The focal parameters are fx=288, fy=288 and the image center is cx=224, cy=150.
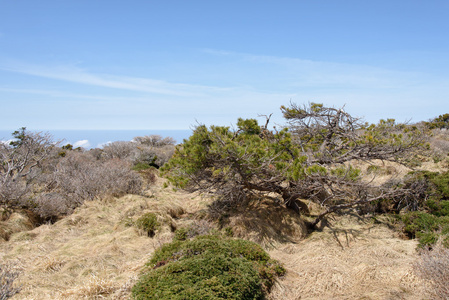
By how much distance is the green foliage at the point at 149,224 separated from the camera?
7141mm

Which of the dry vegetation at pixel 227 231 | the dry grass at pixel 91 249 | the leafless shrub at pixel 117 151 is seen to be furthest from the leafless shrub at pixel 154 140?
the dry grass at pixel 91 249

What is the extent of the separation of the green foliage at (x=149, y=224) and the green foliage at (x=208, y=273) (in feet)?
7.17

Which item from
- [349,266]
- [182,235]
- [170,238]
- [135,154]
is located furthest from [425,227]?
[135,154]

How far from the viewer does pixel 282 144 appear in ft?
22.0

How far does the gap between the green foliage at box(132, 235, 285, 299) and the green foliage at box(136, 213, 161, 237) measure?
7.17 ft

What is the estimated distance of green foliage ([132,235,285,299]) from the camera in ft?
11.8

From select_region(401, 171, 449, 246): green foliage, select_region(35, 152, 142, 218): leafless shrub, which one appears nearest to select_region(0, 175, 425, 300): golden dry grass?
select_region(401, 171, 449, 246): green foliage

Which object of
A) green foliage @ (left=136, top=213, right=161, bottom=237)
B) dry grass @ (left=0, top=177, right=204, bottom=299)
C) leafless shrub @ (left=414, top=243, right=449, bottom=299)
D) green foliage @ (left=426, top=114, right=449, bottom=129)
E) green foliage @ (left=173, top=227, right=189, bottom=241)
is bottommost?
dry grass @ (left=0, top=177, right=204, bottom=299)

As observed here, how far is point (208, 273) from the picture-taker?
392 cm

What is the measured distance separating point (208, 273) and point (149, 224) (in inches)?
145

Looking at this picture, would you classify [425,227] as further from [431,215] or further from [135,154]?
[135,154]

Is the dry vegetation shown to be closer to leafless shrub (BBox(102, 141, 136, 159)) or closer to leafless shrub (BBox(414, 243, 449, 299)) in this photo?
leafless shrub (BBox(414, 243, 449, 299))

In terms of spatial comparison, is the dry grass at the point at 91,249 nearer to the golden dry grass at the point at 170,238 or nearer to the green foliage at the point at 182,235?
the golden dry grass at the point at 170,238

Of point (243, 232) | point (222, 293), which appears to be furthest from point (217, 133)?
point (222, 293)
